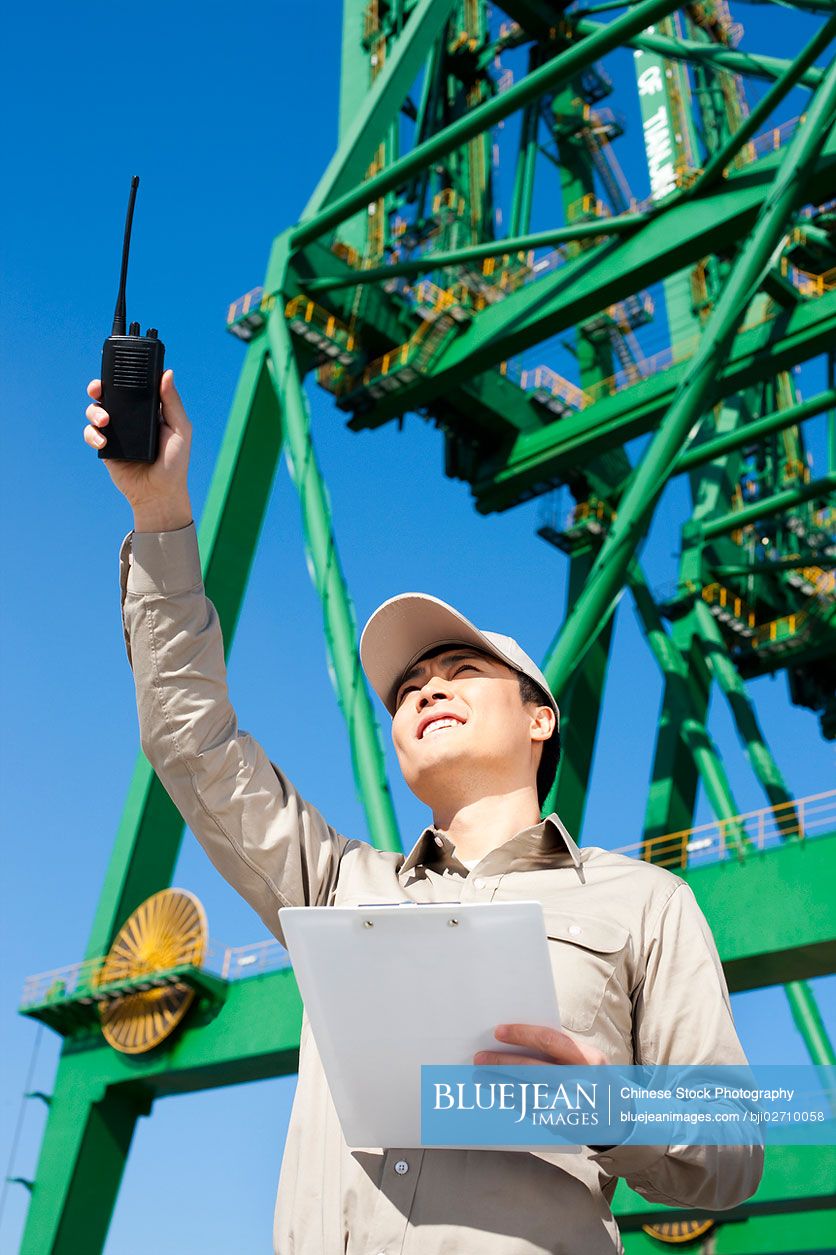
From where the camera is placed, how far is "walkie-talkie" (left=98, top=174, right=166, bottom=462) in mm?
2742

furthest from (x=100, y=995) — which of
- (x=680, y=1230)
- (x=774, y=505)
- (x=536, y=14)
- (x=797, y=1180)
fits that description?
(x=536, y=14)

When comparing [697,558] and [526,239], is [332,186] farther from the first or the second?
[697,558]

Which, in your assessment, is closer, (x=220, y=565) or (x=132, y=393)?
(x=132, y=393)

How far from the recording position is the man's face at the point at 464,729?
3.11 m

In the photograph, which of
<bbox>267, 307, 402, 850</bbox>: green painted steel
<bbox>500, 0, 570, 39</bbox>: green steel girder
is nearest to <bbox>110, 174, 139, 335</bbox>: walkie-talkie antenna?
<bbox>267, 307, 402, 850</bbox>: green painted steel

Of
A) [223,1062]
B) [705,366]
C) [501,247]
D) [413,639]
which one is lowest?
[413,639]

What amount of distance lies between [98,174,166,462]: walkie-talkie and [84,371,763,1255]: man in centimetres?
3

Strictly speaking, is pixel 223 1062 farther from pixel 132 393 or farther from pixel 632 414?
pixel 132 393

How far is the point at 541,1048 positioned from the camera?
2354mm

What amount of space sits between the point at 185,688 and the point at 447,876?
A: 635 millimetres

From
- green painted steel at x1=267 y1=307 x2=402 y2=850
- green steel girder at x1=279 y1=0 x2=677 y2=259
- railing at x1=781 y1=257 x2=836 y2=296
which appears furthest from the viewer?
railing at x1=781 y1=257 x2=836 y2=296

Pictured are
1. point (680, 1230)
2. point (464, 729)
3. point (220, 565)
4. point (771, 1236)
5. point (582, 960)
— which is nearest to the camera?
point (582, 960)

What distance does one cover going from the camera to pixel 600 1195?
2549 millimetres

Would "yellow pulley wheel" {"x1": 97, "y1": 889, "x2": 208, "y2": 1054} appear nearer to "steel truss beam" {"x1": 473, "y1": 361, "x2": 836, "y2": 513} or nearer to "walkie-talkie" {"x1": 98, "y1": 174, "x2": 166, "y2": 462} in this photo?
"steel truss beam" {"x1": 473, "y1": 361, "x2": 836, "y2": 513}
